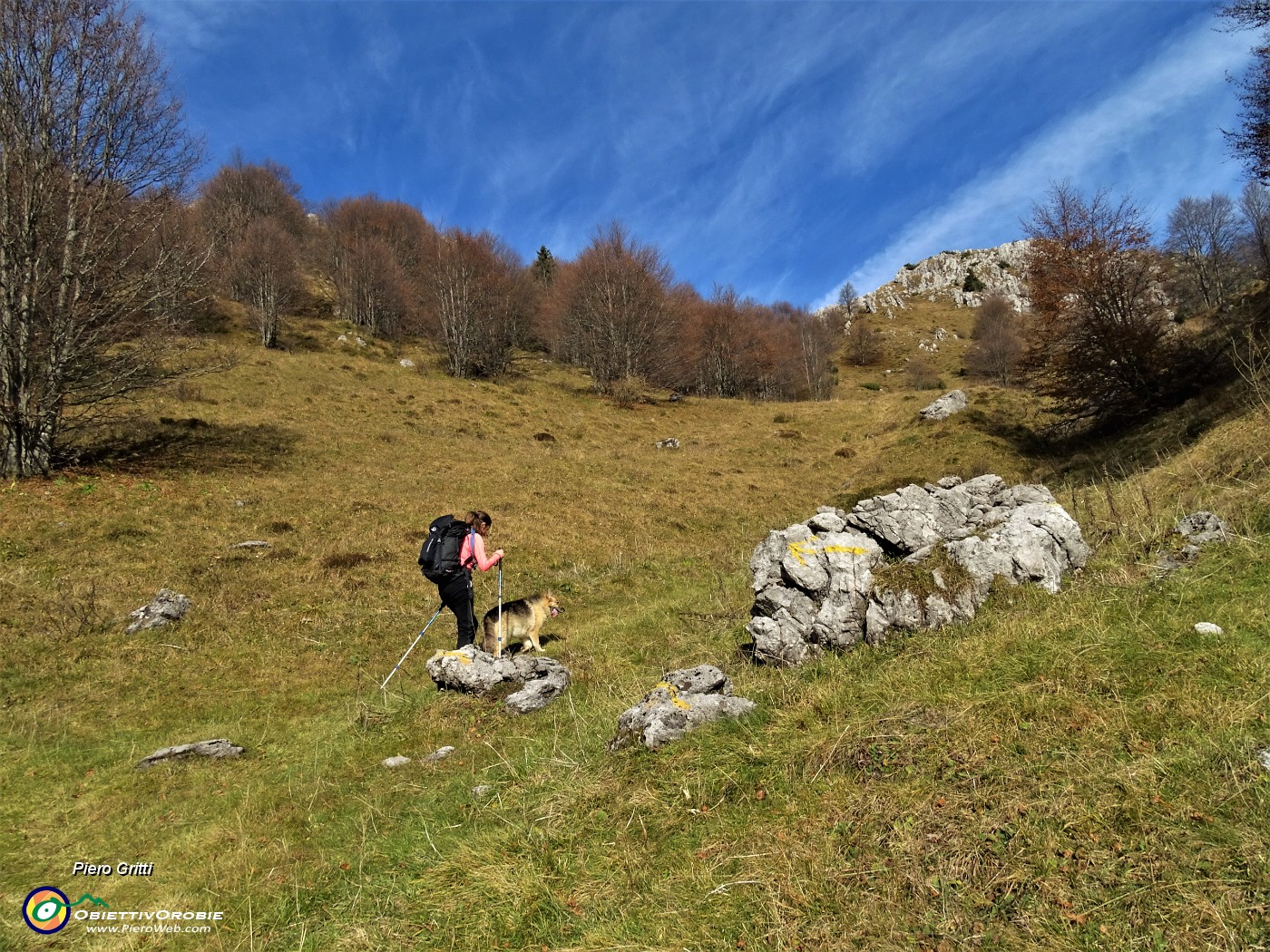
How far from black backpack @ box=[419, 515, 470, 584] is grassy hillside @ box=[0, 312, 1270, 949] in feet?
5.56

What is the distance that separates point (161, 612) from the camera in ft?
35.8

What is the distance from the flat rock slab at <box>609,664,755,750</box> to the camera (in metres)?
5.13

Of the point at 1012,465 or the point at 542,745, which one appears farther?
the point at 1012,465

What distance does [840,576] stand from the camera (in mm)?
6785

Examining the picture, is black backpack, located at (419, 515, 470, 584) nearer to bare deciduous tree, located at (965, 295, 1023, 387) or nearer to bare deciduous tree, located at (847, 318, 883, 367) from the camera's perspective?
bare deciduous tree, located at (965, 295, 1023, 387)

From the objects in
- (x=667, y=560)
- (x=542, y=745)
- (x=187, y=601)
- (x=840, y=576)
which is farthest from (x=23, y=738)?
(x=667, y=560)

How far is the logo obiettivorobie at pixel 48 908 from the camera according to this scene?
429 centimetres

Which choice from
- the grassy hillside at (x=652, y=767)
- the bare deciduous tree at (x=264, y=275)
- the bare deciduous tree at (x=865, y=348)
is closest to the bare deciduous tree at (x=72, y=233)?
the grassy hillside at (x=652, y=767)

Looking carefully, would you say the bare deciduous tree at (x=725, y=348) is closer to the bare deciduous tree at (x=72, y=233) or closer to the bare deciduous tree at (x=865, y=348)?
the bare deciduous tree at (x=865, y=348)

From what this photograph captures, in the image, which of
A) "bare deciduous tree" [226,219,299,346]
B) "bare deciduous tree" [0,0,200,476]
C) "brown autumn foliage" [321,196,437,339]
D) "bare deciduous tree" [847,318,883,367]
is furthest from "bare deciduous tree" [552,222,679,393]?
"bare deciduous tree" [847,318,883,367]

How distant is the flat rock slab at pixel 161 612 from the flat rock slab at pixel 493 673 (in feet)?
20.4

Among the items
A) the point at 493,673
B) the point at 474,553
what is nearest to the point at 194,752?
the point at 493,673

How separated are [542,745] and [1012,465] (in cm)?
2456

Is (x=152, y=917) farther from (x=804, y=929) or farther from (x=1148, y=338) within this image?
(x=1148, y=338)
